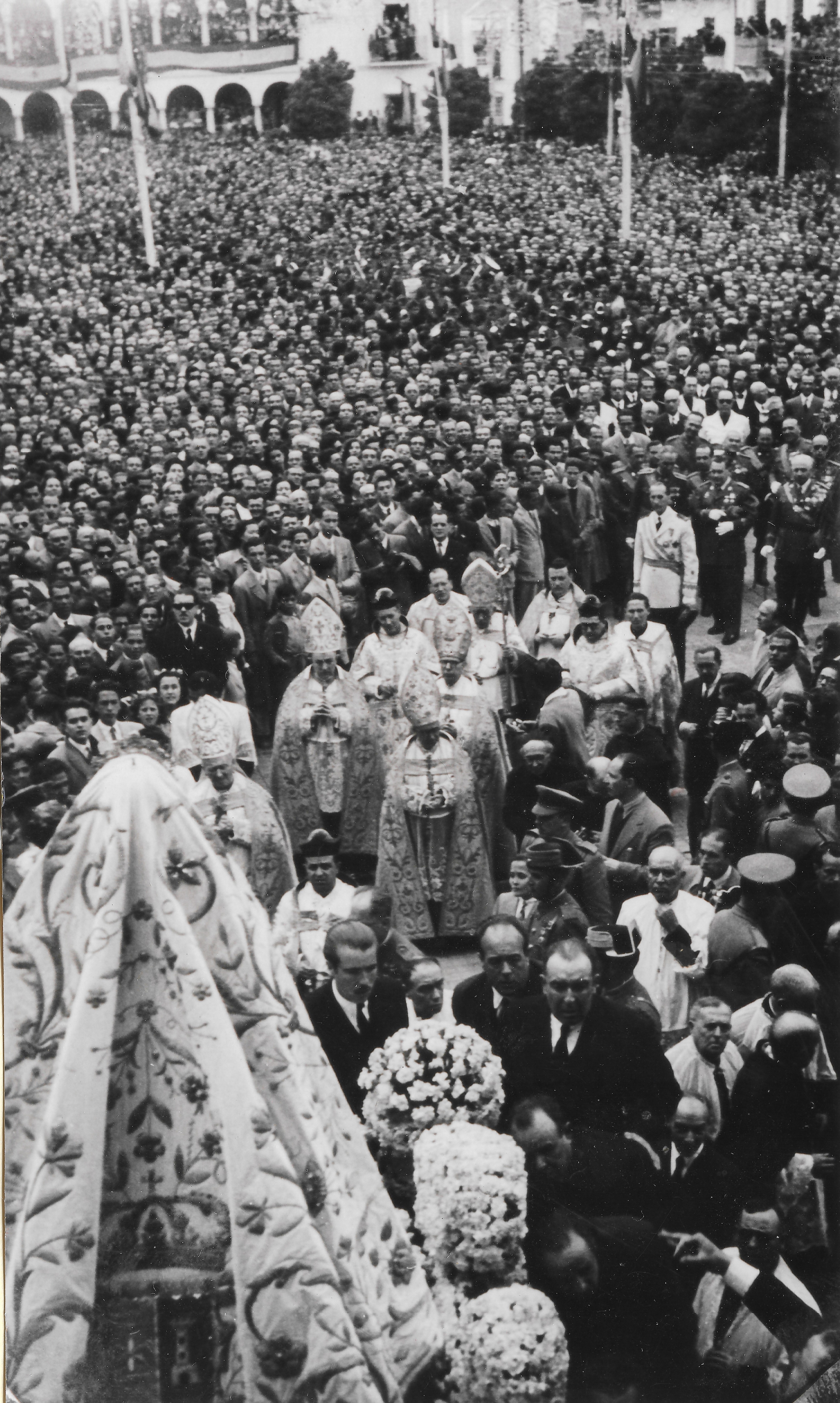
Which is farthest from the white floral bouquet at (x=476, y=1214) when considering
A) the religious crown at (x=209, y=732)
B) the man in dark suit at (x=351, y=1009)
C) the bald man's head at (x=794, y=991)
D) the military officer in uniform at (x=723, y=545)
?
the military officer in uniform at (x=723, y=545)

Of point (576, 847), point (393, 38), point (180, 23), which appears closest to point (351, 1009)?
point (576, 847)

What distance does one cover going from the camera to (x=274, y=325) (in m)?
14.2

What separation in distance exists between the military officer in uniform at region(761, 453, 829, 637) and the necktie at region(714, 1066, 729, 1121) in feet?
14.5

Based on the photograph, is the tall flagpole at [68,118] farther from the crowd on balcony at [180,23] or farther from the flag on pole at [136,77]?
the crowd on balcony at [180,23]

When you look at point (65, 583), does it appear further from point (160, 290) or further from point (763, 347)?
point (763, 347)

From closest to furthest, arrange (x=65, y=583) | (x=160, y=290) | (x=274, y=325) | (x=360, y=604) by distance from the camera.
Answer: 1. (x=65, y=583)
2. (x=360, y=604)
3. (x=160, y=290)
4. (x=274, y=325)

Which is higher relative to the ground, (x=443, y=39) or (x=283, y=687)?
(x=443, y=39)

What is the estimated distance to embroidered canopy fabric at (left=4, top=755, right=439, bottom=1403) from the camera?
2146 mm

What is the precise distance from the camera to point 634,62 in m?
8.89

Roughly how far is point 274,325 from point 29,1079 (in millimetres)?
12674

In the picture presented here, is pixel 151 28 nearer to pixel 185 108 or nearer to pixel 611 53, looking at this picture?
pixel 185 108

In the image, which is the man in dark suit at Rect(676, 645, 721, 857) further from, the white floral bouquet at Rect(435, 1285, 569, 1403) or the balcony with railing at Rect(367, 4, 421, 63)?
the white floral bouquet at Rect(435, 1285, 569, 1403)

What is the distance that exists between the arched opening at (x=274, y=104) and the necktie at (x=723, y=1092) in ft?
16.9

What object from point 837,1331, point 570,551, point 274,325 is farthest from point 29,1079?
point 274,325
